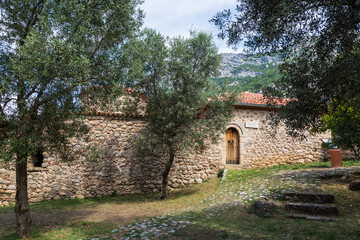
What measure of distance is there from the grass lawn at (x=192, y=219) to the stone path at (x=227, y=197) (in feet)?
0.66

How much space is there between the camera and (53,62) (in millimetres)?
5332

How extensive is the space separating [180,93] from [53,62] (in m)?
6.18

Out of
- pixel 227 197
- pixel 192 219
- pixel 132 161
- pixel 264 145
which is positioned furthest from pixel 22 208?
pixel 264 145

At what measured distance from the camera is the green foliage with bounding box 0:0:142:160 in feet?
17.7

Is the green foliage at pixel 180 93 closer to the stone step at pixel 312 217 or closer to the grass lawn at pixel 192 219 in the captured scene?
the grass lawn at pixel 192 219

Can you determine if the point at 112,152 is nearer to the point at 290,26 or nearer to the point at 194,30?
the point at 194,30

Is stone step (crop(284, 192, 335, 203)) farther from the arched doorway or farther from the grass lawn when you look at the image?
the arched doorway

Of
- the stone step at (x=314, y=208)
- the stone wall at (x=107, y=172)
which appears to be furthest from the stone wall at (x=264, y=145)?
the stone step at (x=314, y=208)

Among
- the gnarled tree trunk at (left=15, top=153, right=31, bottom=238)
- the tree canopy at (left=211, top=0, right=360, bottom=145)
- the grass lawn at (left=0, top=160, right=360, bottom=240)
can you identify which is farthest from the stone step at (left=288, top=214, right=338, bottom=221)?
the gnarled tree trunk at (left=15, top=153, right=31, bottom=238)

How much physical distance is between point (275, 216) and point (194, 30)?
29.0 feet

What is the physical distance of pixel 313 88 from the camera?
5441mm

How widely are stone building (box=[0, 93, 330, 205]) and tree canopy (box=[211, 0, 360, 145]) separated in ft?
18.6

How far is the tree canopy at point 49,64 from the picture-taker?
5.42 metres

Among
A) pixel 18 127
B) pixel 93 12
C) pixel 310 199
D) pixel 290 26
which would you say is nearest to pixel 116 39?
pixel 93 12
